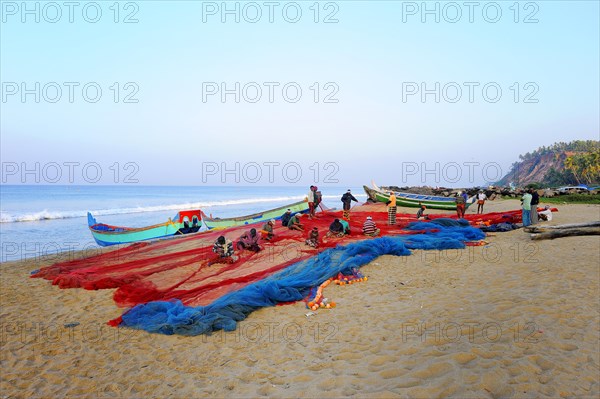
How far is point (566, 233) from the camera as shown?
35.2 ft

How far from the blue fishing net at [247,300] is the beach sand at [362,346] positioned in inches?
7.2

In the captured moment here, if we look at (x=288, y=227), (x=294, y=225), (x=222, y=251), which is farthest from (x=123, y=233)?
(x=222, y=251)

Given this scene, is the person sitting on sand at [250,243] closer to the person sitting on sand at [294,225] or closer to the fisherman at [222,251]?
the fisherman at [222,251]

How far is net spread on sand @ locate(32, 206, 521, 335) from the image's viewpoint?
611 centimetres

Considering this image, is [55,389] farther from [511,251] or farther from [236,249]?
[511,251]

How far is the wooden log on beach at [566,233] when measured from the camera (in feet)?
34.5

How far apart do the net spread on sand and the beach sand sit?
10.9 inches

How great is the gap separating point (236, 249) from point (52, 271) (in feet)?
16.5

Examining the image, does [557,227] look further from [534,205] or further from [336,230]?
[336,230]

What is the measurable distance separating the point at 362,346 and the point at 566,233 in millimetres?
9379

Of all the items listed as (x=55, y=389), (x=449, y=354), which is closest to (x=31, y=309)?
(x=55, y=389)

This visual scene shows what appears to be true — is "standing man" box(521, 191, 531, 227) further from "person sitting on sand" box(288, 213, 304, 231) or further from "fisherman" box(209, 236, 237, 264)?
"fisherman" box(209, 236, 237, 264)

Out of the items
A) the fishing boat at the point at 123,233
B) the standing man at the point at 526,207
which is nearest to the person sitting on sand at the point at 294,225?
the fishing boat at the point at 123,233

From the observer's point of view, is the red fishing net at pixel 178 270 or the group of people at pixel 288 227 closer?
the red fishing net at pixel 178 270
